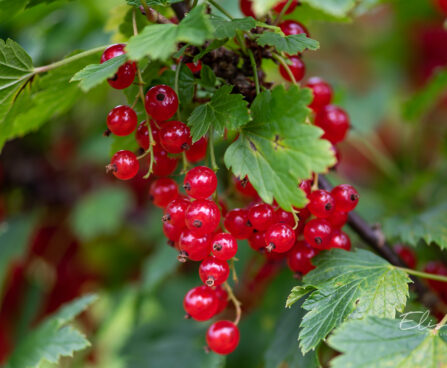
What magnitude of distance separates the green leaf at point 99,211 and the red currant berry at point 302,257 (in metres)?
0.80

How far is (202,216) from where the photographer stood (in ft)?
2.05

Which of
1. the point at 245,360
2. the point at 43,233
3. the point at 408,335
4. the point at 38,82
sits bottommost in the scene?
the point at 245,360

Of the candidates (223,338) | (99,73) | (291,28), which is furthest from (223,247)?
(291,28)

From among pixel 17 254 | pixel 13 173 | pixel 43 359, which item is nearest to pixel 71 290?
pixel 17 254

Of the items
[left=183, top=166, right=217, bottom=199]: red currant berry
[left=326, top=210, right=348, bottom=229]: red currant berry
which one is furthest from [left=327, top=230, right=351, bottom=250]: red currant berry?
[left=183, top=166, right=217, bottom=199]: red currant berry

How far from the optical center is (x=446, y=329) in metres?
0.60

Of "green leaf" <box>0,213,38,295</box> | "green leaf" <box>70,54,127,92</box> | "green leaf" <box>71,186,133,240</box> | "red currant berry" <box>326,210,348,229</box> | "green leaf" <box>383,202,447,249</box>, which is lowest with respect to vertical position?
"green leaf" <box>71,186,133,240</box>

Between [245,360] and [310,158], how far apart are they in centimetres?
79

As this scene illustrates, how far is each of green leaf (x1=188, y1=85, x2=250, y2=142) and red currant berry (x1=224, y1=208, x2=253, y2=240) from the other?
14cm

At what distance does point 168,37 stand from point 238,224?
30cm

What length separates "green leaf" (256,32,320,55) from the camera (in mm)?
628

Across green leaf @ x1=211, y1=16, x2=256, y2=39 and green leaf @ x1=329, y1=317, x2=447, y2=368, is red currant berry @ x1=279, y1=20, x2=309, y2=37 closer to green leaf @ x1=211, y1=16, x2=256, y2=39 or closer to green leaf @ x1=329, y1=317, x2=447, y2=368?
green leaf @ x1=211, y1=16, x2=256, y2=39

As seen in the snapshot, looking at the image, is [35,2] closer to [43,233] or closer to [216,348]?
[216,348]

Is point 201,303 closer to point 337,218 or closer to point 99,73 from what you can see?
point 337,218
